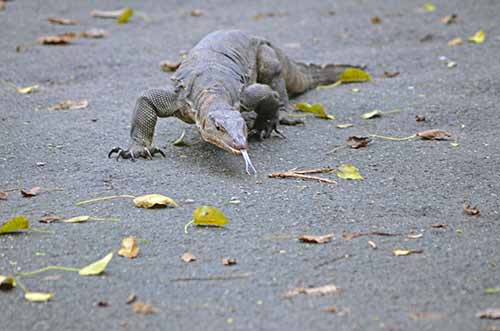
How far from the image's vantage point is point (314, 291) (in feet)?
11.9

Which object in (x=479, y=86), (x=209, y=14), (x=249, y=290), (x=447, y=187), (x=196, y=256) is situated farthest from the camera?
(x=209, y=14)

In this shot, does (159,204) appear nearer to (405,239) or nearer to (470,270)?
(405,239)

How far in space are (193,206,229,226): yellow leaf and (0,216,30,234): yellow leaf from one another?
865 millimetres

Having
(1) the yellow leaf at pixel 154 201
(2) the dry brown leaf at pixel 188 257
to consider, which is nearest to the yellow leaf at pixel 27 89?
(1) the yellow leaf at pixel 154 201

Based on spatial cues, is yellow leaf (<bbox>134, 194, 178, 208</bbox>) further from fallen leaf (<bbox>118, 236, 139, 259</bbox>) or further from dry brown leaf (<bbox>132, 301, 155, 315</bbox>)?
dry brown leaf (<bbox>132, 301, 155, 315</bbox>)

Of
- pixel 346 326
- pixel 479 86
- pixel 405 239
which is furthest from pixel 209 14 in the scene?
pixel 346 326

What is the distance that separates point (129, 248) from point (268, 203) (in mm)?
981

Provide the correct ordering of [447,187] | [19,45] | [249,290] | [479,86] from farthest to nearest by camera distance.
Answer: [19,45] → [479,86] → [447,187] → [249,290]

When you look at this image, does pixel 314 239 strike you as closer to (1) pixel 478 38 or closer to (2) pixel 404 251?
(2) pixel 404 251

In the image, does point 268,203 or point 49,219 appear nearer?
point 49,219

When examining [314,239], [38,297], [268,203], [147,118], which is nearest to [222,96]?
[147,118]

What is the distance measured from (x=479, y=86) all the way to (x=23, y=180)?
3988mm

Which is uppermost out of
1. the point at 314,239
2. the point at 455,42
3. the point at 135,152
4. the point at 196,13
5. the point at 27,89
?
the point at 314,239

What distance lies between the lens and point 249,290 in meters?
3.65
